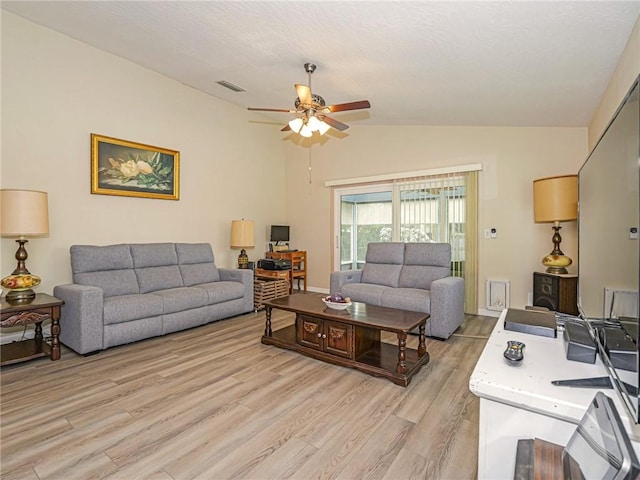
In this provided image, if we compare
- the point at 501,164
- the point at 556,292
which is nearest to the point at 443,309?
the point at 556,292

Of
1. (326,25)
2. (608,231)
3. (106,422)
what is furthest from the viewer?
(326,25)

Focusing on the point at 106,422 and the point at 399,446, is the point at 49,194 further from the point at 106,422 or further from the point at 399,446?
the point at 399,446

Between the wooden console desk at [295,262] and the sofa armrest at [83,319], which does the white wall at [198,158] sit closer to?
the wooden console desk at [295,262]

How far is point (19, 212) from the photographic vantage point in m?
2.81

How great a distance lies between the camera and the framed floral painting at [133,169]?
12.4ft

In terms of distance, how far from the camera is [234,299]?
4125 millimetres

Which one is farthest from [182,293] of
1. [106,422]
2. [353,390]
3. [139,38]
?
[139,38]

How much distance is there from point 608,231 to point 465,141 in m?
3.86

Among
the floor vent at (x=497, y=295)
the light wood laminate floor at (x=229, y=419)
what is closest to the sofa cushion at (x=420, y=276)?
the floor vent at (x=497, y=295)

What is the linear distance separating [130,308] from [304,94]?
2.58m

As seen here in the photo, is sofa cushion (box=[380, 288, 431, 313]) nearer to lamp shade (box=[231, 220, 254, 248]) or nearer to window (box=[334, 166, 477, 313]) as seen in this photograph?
window (box=[334, 166, 477, 313])

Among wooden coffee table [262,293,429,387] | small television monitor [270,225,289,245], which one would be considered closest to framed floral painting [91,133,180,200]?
small television monitor [270,225,289,245]

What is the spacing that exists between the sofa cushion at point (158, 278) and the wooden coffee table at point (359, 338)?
1544mm

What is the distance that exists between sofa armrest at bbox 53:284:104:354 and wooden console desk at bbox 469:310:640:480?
3.09 metres
